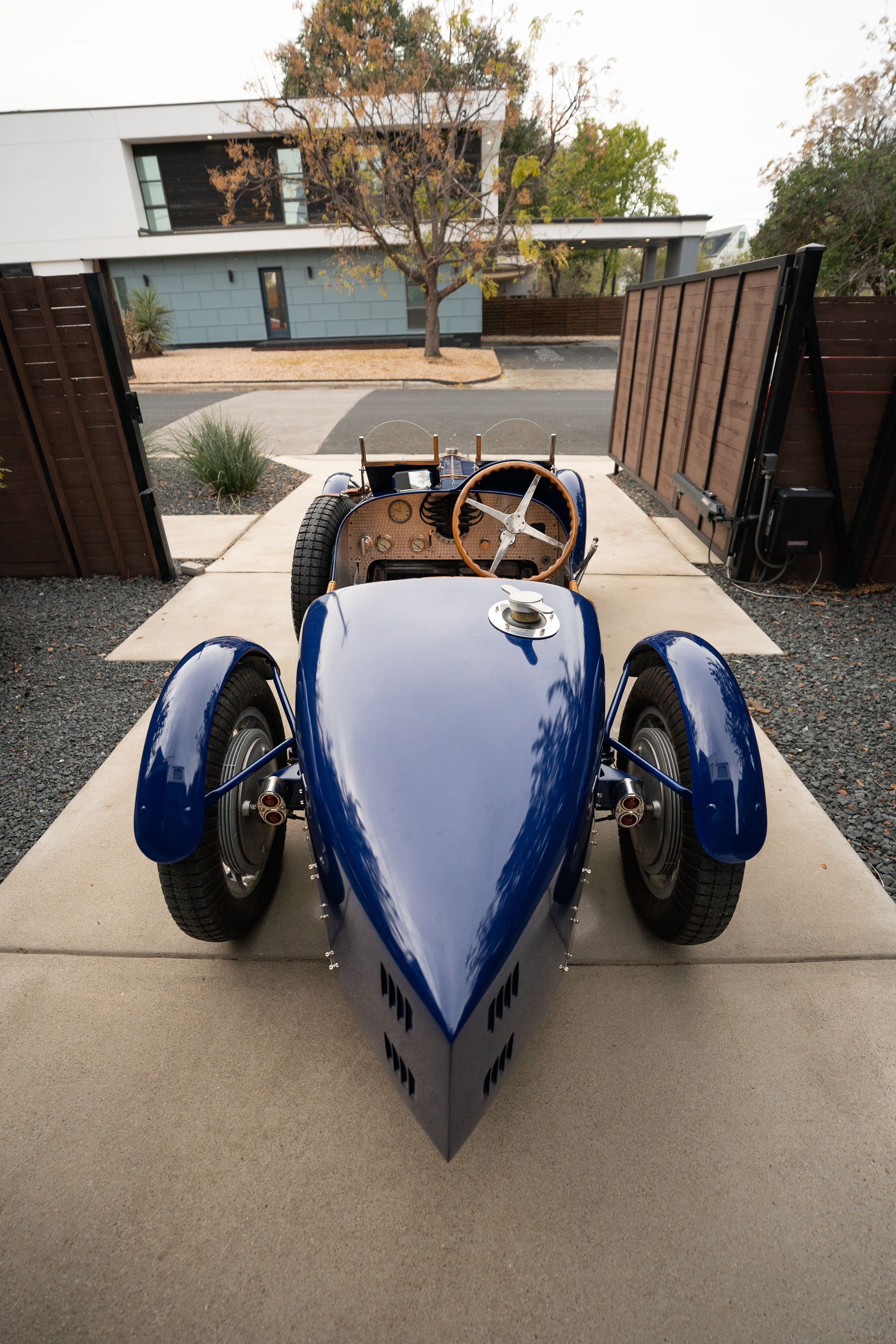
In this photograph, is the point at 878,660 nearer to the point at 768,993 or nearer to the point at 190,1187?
the point at 768,993

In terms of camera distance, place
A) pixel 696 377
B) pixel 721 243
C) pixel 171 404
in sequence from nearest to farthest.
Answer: pixel 696 377, pixel 171 404, pixel 721 243

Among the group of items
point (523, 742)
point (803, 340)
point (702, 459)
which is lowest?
point (702, 459)

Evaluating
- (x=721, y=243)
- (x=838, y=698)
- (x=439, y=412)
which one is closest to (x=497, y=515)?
(x=838, y=698)

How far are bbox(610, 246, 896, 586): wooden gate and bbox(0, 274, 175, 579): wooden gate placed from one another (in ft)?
14.7

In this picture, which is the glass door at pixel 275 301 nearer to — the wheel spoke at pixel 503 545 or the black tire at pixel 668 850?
the wheel spoke at pixel 503 545

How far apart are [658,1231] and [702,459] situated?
5.50m

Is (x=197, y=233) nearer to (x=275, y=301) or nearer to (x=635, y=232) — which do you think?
(x=275, y=301)

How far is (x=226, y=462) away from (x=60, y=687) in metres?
4.10

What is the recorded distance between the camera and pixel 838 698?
3561 millimetres

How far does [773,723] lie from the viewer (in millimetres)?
3369

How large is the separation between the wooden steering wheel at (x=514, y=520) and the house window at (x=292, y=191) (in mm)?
23792

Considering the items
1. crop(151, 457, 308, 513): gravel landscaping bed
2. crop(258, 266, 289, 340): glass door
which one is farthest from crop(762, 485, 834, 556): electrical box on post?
crop(258, 266, 289, 340): glass door

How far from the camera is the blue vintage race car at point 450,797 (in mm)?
1290

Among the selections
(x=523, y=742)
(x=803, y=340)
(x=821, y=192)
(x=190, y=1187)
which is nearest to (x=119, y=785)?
(x=190, y=1187)
